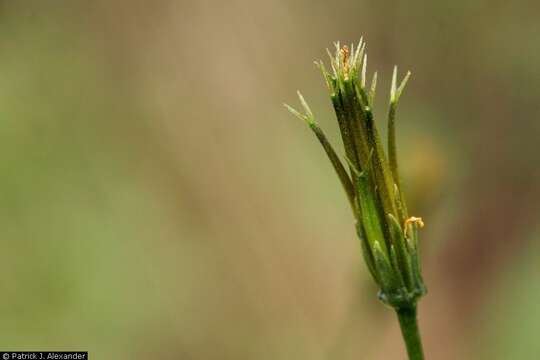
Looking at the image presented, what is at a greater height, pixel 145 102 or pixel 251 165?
pixel 145 102

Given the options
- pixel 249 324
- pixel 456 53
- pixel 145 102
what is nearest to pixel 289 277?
pixel 249 324

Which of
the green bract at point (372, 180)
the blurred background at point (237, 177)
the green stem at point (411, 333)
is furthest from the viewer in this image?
the blurred background at point (237, 177)

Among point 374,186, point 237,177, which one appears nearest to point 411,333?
point 374,186

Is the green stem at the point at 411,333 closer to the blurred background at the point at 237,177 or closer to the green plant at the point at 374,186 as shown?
the green plant at the point at 374,186

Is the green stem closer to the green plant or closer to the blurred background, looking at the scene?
the green plant

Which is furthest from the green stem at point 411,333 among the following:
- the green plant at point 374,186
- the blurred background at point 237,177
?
the blurred background at point 237,177

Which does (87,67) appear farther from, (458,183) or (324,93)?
(458,183)
